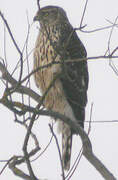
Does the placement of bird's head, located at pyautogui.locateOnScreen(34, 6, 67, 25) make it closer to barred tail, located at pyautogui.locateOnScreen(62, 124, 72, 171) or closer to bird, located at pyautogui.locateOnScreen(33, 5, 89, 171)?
bird, located at pyautogui.locateOnScreen(33, 5, 89, 171)

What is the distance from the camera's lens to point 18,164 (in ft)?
12.4

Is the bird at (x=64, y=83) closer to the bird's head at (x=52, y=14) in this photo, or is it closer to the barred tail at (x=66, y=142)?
the barred tail at (x=66, y=142)

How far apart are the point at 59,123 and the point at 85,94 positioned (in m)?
0.57

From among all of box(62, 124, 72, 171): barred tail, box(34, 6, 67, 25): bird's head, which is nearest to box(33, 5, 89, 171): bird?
box(62, 124, 72, 171): barred tail

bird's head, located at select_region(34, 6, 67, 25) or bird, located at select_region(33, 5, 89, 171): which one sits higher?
bird's head, located at select_region(34, 6, 67, 25)

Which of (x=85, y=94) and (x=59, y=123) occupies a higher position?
(x=85, y=94)

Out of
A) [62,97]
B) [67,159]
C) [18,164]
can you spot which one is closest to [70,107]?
[62,97]

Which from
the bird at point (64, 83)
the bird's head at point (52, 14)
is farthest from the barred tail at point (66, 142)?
the bird's head at point (52, 14)

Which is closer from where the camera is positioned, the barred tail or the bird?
the bird

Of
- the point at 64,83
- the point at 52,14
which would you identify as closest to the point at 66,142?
the point at 64,83

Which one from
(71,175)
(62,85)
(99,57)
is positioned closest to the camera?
(99,57)

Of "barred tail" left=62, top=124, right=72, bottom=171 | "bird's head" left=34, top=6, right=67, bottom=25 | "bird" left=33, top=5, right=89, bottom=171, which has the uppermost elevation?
"bird's head" left=34, top=6, right=67, bottom=25

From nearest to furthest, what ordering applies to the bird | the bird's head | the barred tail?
the bird < the barred tail < the bird's head

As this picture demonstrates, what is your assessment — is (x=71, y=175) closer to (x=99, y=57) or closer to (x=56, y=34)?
(x=99, y=57)
